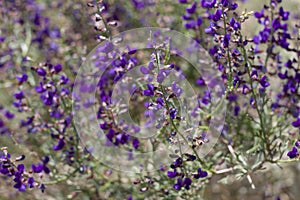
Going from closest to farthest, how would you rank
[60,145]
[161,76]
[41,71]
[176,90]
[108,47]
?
[161,76] → [176,90] → [108,47] → [41,71] → [60,145]

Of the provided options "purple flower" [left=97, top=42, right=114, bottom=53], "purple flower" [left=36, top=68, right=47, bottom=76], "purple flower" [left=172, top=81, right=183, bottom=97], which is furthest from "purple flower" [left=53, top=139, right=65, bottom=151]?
"purple flower" [left=172, top=81, right=183, bottom=97]

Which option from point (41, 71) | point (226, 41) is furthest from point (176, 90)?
point (41, 71)

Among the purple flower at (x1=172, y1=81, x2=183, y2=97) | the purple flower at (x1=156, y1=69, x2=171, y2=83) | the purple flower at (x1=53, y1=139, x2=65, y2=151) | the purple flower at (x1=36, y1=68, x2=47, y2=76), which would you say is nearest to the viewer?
the purple flower at (x1=156, y1=69, x2=171, y2=83)

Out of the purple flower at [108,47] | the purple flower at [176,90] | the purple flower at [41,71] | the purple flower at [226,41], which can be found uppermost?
the purple flower at [108,47]

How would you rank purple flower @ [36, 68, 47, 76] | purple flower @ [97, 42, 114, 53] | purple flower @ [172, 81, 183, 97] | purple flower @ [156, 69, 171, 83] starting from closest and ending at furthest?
1. purple flower @ [156, 69, 171, 83]
2. purple flower @ [172, 81, 183, 97]
3. purple flower @ [97, 42, 114, 53]
4. purple flower @ [36, 68, 47, 76]

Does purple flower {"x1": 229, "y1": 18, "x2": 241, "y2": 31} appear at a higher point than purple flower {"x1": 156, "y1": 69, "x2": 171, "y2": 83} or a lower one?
higher

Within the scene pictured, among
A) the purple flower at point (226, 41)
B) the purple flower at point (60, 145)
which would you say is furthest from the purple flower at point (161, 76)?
the purple flower at point (60, 145)

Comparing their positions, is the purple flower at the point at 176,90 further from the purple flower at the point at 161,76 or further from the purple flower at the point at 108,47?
the purple flower at the point at 108,47

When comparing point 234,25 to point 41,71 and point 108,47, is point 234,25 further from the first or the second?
point 41,71

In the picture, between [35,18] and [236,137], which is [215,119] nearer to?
[236,137]

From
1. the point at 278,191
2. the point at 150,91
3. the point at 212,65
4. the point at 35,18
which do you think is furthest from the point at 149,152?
the point at 35,18

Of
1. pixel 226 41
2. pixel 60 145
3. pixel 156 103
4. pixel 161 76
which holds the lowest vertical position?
pixel 60 145

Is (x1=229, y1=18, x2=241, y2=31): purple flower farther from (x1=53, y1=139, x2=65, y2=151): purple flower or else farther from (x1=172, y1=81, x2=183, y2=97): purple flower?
(x1=53, y1=139, x2=65, y2=151): purple flower
